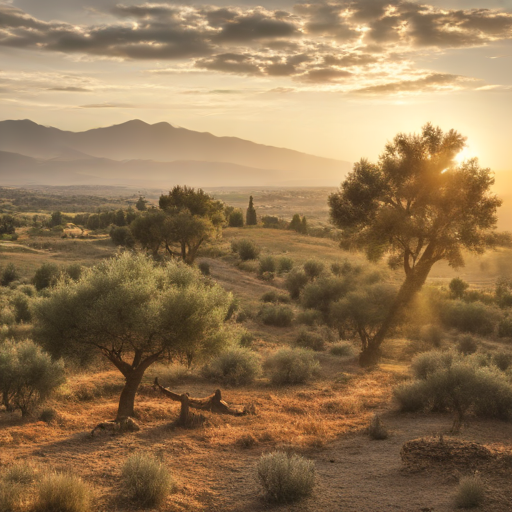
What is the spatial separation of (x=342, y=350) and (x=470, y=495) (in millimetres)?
14814

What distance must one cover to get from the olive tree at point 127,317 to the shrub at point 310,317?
51.0ft

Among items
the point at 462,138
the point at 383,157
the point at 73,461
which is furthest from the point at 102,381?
the point at 462,138

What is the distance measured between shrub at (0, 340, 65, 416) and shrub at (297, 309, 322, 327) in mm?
16411

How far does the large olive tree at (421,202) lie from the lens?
17234 mm

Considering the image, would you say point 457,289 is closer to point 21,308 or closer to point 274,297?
point 274,297

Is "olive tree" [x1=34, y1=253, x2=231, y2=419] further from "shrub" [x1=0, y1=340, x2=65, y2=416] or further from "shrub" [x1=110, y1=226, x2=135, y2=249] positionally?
"shrub" [x1=110, y1=226, x2=135, y2=249]

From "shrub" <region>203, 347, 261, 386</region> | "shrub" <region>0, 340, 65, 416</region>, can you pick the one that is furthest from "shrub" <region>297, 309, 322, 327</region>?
"shrub" <region>0, 340, 65, 416</region>

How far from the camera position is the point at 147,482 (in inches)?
300

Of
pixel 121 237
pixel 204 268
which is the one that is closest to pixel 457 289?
pixel 204 268

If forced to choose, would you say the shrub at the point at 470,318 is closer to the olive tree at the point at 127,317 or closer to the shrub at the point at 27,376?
the olive tree at the point at 127,317

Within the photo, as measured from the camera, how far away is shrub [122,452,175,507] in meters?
7.54

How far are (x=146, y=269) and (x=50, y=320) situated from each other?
2578mm

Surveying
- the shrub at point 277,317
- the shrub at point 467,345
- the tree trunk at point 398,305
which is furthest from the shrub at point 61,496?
the shrub at point 277,317

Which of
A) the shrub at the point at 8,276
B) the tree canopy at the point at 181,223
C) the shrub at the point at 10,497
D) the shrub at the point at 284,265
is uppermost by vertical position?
the tree canopy at the point at 181,223
